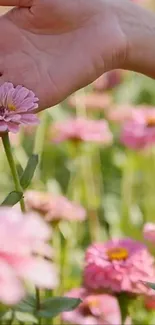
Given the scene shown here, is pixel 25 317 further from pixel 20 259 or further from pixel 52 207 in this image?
pixel 20 259

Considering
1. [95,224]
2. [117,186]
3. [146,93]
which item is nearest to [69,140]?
[95,224]

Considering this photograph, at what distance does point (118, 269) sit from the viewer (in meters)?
0.76

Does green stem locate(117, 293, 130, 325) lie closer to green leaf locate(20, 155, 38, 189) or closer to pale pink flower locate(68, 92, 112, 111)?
green leaf locate(20, 155, 38, 189)

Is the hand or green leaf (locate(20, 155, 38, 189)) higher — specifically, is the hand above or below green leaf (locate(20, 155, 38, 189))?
above

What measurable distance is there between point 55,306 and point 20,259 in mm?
475

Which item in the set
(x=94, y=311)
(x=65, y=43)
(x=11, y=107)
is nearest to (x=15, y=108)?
(x=11, y=107)

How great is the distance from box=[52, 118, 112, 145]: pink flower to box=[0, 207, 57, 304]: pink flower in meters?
1.00

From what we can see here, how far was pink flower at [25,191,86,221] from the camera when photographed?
3.05 feet

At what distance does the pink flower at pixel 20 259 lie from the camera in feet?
0.74

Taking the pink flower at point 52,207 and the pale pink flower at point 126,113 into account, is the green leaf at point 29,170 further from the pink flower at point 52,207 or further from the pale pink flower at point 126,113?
the pale pink flower at point 126,113

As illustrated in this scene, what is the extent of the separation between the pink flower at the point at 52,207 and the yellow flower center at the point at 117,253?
0.14 metres

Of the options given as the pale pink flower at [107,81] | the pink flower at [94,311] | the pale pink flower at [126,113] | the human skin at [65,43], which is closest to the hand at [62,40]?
the human skin at [65,43]

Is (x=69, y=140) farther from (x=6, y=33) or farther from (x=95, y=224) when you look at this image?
(x=6, y=33)

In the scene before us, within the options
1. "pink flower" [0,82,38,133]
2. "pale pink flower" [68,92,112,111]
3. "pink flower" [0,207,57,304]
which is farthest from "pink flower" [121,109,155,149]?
"pink flower" [0,207,57,304]
